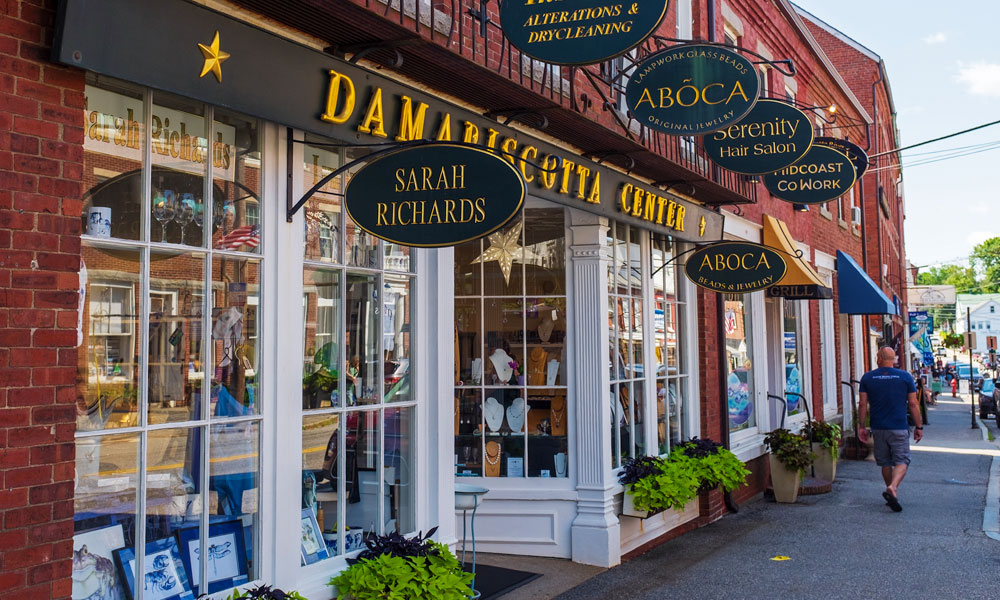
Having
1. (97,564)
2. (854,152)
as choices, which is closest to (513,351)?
(97,564)

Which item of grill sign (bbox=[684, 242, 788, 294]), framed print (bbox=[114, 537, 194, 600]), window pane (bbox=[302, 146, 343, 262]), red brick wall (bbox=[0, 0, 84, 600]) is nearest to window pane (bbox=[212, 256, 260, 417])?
window pane (bbox=[302, 146, 343, 262])

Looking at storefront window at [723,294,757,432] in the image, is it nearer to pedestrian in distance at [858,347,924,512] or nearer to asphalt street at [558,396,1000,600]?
asphalt street at [558,396,1000,600]

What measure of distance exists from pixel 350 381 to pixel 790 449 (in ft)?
24.3

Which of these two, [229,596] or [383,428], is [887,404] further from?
[229,596]

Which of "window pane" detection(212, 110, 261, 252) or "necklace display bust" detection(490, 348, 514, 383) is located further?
"necklace display bust" detection(490, 348, 514, 383)

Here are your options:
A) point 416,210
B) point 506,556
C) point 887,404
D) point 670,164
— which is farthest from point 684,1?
point 416,210

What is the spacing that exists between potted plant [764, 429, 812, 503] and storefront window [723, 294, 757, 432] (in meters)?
0.55

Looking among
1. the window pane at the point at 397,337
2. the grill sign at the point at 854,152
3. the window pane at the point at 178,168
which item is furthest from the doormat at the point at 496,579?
the grill sign at the point at 854,152

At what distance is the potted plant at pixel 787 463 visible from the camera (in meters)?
10.6

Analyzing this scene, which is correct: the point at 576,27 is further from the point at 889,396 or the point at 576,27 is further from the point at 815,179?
the point at 889,396

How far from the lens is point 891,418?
385 inches

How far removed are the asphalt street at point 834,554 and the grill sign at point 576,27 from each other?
12.3ft

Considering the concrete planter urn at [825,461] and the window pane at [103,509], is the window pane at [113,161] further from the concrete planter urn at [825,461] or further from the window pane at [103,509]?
the concrete planter urn at [825,461]

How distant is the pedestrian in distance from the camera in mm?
9719
